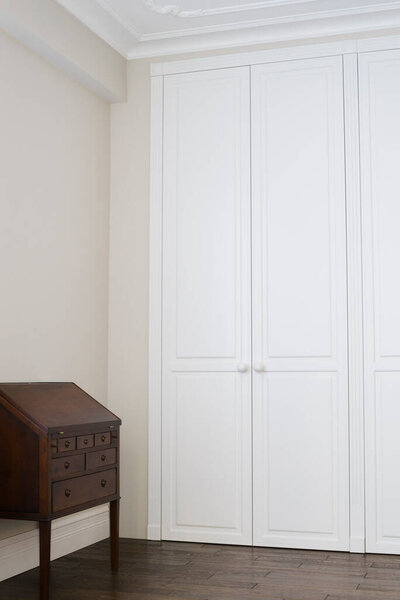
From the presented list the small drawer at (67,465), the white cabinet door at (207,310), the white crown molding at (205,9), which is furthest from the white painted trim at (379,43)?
the small drawer at (67,465)

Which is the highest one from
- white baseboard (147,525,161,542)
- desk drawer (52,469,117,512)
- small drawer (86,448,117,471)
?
small drawer (86,448,117,471)

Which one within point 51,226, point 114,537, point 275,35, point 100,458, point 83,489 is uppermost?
point 275,35

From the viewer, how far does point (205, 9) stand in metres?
4.48

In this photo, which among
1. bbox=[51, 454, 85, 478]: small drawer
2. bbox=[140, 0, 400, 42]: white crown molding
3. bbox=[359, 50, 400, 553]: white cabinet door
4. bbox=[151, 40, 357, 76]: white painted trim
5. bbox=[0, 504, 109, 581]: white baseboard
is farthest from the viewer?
bbox=[151, 40, 357, 76]: white painted trim

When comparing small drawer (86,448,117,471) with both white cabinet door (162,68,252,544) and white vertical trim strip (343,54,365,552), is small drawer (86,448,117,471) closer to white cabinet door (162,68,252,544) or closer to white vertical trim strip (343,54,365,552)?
white cabinet door (162,68,252,544)

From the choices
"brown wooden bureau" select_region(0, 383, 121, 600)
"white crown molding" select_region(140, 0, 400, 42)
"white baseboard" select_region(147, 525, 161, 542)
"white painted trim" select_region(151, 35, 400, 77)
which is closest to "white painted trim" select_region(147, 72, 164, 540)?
"white baseboard" select_region(147, 525, 161, 542)

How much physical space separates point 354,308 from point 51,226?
Answer: 5.52ft

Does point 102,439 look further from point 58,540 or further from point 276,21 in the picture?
point 276,21

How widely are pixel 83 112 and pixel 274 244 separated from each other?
1.33 meters

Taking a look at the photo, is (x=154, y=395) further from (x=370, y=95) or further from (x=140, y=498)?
(x=370, y=95)

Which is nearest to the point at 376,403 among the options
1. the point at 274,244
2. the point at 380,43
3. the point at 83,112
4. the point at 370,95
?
the point at 274,244

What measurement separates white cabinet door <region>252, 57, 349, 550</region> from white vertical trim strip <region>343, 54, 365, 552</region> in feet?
0.13

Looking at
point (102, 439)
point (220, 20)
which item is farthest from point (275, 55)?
point (102, 439)

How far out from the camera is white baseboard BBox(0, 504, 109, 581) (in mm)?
3779
